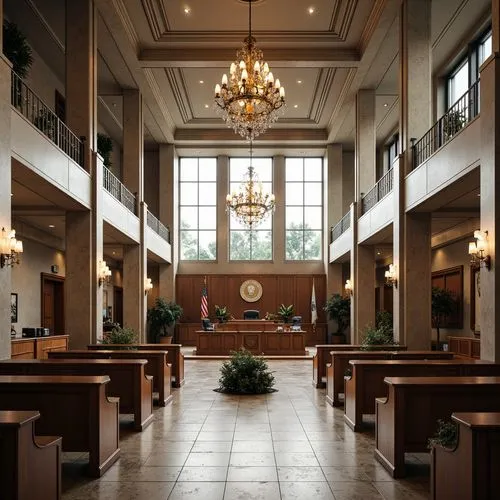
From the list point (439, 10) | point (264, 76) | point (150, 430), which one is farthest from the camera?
point (439, 10)

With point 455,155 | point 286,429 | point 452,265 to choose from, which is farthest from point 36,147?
point 452,265

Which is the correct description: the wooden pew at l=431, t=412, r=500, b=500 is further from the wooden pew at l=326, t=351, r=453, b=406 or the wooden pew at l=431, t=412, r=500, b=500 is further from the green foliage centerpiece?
the green foliage centerpiece

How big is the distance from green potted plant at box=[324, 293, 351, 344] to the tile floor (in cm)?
1370

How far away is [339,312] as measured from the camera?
78.2ft

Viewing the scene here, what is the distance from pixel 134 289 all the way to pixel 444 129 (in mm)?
10719

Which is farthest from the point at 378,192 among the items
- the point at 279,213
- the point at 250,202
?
the point at 279,213

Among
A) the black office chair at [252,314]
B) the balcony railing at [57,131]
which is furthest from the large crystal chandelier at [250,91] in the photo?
the black office chair at [252,314]

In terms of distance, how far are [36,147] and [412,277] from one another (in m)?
7.92

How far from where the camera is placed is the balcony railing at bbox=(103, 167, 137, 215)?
15672 mm

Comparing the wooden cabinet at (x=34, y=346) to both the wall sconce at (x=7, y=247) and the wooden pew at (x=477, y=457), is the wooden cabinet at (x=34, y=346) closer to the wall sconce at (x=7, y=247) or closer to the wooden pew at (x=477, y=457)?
the wall sconce at (x=7, y=247)

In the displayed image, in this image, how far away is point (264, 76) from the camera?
39.8 ft

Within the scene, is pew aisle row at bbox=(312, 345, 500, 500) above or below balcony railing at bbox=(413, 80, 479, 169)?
below

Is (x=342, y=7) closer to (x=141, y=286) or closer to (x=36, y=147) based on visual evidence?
(x=36, y=147)

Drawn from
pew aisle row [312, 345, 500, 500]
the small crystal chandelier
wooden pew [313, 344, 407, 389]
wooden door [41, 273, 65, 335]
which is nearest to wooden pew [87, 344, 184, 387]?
wooden pew [313, 344, 407, 389]
